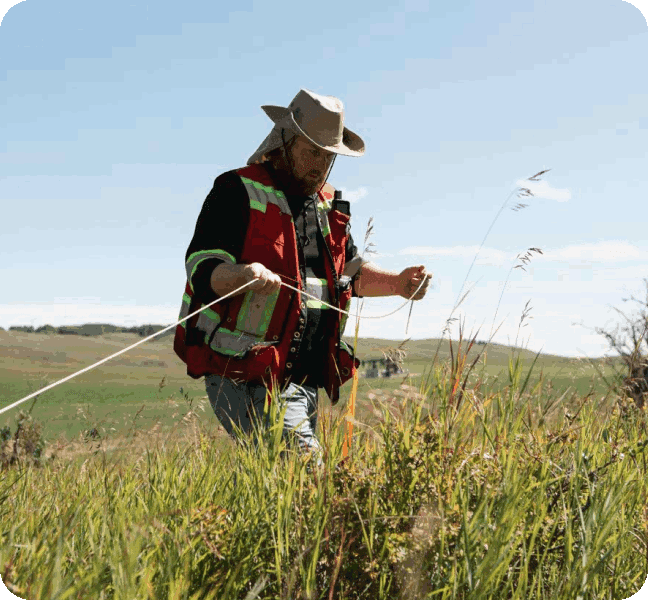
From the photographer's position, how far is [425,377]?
303 centimetres

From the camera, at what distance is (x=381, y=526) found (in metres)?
2.08

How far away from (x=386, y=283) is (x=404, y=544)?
221 centimetres

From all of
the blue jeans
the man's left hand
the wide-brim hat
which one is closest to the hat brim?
the wide-brim hat

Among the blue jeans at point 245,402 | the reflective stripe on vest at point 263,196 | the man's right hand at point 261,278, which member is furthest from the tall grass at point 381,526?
the reflective stripe on vest at point 263,196

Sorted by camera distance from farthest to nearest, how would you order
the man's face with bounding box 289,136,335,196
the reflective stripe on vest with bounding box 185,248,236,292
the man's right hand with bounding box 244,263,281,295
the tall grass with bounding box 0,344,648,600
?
the man's face with bounding box 289,136,335,196, the reflective stripe on vest with bounding box 185,248,236,292, the man's right hand with bounding box 244,263,281,295, the tall grass with bounding box 0,344,648,600

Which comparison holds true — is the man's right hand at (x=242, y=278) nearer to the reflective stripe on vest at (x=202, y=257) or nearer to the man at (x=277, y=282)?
the man at (x=277, y=282)

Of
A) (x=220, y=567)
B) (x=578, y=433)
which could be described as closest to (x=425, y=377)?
(x=578, y=433)

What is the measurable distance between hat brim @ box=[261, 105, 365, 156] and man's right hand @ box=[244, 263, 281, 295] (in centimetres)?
81

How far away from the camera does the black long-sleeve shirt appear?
129 inches

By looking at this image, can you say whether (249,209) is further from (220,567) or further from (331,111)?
(220,567)

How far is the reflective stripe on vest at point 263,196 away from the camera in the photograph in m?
3.31

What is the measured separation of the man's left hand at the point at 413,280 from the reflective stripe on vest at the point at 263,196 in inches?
36.6

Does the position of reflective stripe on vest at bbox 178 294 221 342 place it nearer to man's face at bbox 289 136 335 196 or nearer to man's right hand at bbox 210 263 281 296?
man's right hand at bbox 210 263 281 296

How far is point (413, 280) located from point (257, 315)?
1079 millimetres
